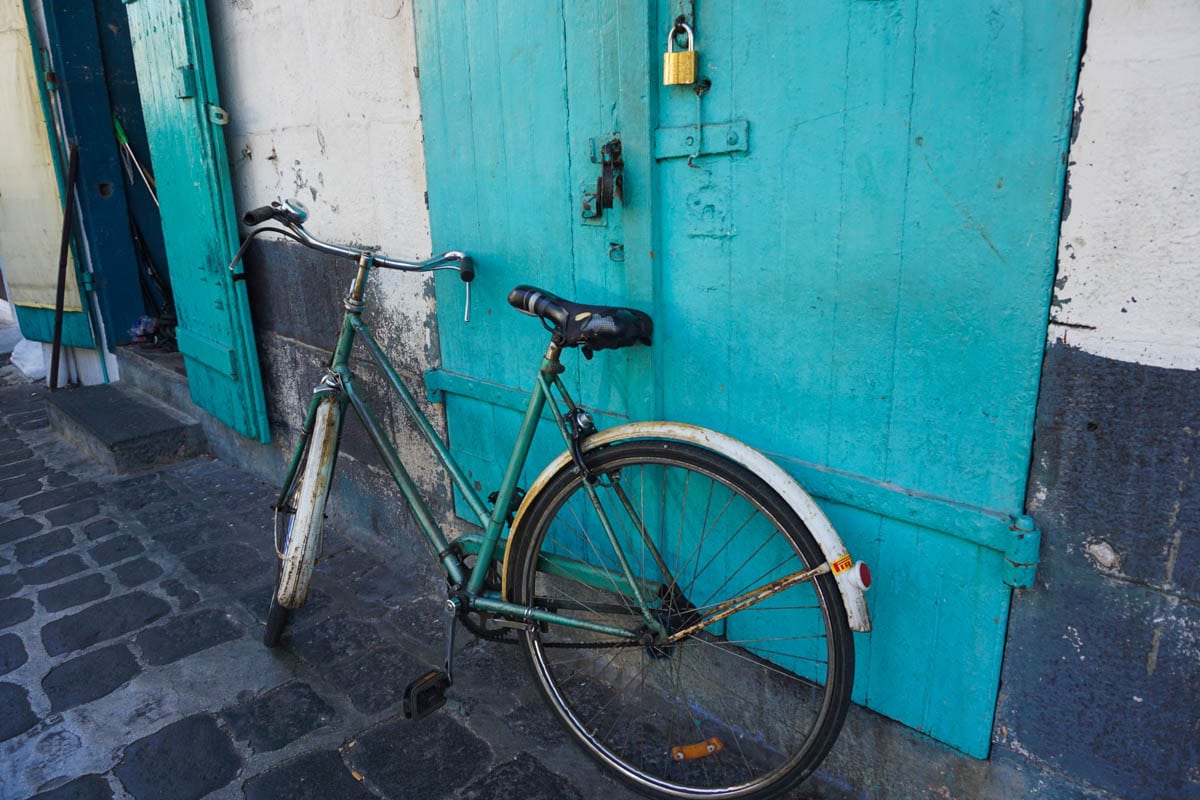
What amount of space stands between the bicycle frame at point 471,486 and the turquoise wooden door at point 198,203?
5.73ft

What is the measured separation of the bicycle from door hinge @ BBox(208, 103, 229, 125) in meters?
1.73

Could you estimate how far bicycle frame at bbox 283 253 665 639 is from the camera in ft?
7.38

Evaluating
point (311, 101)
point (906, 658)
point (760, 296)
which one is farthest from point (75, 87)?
point (906, 658)

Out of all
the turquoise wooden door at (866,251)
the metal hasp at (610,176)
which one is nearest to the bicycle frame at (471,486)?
the turquoise wooden door at (866,251)

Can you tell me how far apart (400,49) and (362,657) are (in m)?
2.31

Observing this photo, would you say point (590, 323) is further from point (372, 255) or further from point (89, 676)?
point (89, 676)

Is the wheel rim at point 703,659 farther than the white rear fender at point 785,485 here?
Yes

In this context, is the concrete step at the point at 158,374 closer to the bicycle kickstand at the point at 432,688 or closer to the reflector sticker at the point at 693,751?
the bicycle kickstand at the point at 432,688

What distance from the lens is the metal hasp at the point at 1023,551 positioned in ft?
5.64

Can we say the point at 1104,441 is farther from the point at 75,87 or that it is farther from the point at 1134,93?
the point at 75,87

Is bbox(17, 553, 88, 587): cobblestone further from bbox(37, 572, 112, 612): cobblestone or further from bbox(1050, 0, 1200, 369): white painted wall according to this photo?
bbox(1050, 0, 1200, 369): white painted wall

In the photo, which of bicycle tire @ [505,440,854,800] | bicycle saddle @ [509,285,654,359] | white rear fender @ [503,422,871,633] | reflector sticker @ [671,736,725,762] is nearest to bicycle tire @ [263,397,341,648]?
bicycle tire @ [505,440,854,800]

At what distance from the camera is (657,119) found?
2.21m

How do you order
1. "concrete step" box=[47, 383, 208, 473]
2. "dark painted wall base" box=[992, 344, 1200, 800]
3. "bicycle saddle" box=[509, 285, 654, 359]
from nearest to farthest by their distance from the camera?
"dark painted wall base" box=[992, 344, 1200, 800]
"bicycle saddle" box=[509, 285, 654, 359]
"concrete step" box=[47, 383, 208, 473]
